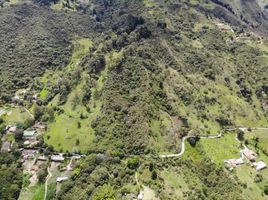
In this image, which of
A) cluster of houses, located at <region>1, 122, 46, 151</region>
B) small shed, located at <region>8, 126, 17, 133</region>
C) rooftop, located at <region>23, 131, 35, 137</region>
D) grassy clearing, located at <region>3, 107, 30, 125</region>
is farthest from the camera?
grassy clearing, located at <region>3, 107, 30, 125</region>

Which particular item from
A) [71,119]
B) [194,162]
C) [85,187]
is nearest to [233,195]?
[194,162]

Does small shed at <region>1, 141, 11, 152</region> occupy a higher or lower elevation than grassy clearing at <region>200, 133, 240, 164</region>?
lower

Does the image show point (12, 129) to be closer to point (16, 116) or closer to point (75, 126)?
point (16, 116)

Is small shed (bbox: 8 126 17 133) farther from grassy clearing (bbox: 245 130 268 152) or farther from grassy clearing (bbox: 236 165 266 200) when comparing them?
grassy clearing (bbox: 245 130 268 152)

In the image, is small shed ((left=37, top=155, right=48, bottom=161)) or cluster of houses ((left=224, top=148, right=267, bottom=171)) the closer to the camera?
cluster of houses ((left=224, top=148, right=267, bottom=171))

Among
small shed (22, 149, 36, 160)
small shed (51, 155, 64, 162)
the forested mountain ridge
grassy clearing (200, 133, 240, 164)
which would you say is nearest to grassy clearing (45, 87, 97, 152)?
the forested mountain ridge

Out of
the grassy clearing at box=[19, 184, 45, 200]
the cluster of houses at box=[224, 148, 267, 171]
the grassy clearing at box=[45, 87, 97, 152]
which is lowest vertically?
the grassy clearing at box=[19, 184, 45, 200]

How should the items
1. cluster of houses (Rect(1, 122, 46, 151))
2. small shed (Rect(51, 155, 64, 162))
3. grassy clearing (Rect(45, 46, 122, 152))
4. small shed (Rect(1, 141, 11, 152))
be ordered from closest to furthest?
small shed (Rect(51, 155, 64, 162)) < grassy clearing (Rect(45, 46, 122, 152)) < small shed (Rect(1, 141, 11, 152)) < cluster of houses (Rect(1, 122, 46, 151))

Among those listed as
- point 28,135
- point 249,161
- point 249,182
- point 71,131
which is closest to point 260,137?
point 249,161

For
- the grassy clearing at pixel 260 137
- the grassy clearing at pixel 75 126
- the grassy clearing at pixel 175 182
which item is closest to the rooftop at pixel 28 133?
the grassy clearing at pixel 75 126
